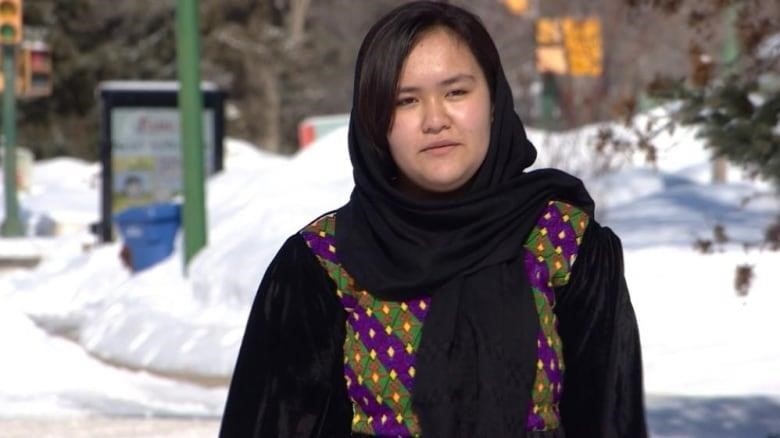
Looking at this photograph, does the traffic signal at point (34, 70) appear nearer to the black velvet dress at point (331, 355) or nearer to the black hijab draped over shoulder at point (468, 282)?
the black velvet dress at point (331, 355)

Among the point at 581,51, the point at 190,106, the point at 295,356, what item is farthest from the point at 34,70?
the point at 295,356

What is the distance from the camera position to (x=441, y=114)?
3.04 meters

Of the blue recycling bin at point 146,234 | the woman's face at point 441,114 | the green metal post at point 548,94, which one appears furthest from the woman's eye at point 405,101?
the green metal post at point 548,94

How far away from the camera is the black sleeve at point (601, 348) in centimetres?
308

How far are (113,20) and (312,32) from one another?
6.14m

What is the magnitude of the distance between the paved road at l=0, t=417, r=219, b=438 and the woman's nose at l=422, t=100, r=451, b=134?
684 cm

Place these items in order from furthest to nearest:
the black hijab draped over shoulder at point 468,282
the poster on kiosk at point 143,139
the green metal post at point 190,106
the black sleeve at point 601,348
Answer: the poster on kiosk at point 143,139
the green metal post at point 190,106
the black sleeve at point 601,348
the black hijab draped over shoulder at point 468,282

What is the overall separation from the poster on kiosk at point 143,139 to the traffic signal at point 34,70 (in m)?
9.96

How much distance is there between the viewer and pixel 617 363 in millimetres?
3086

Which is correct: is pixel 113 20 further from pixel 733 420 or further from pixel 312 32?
pixel 733 420

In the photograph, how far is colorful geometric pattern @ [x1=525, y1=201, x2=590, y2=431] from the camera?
3.03 m

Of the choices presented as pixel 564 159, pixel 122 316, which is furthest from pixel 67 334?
pixel 564 159

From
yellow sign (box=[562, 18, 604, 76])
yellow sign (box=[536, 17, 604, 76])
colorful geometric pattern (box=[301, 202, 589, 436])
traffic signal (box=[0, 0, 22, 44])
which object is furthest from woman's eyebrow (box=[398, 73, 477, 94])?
traffic signal (box=[0, 0, 22, 44])

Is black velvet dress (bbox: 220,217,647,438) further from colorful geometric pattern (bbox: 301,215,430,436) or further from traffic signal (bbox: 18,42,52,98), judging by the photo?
traffic signal (bbox: 18,42,52,98)
